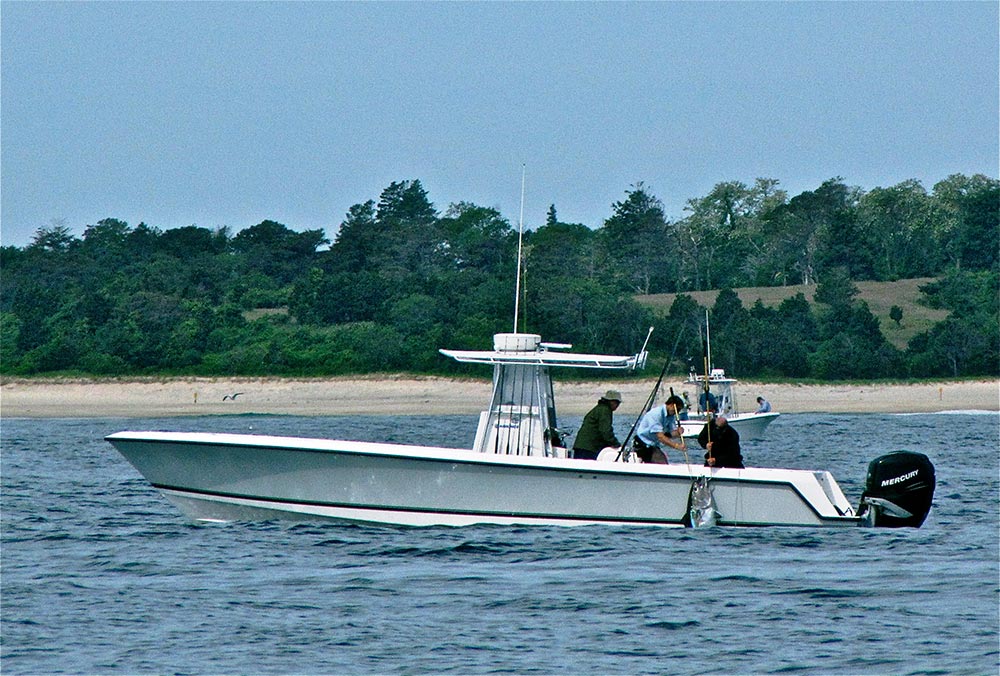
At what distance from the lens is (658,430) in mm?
17281

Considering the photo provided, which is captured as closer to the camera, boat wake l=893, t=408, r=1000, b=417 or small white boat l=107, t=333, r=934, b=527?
small white boat l=107, t=333, r=934, b=527

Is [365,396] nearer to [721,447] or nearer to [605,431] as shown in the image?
[605,431]

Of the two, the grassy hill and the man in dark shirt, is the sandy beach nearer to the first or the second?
the grassy hill

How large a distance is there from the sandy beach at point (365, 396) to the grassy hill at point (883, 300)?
1479 cm

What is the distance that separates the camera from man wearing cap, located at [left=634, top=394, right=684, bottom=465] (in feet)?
56.6

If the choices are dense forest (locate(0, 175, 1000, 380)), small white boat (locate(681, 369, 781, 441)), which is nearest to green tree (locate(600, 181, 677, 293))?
dense forest (locate(0, 175, 1000, 380))

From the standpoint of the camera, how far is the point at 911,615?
13055 mm

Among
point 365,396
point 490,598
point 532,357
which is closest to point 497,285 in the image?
point 365,396

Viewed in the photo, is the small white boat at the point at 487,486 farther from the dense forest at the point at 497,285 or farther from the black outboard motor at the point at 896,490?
the dense forest at the point at 497,285

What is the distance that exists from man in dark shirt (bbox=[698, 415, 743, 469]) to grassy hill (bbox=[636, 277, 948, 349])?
6562 centimetres

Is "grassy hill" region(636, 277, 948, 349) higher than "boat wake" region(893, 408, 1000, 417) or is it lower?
higher

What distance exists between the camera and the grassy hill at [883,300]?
83812 millimetres

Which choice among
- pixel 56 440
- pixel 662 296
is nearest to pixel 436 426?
pixel 56 440

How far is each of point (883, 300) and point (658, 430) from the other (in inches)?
3033
